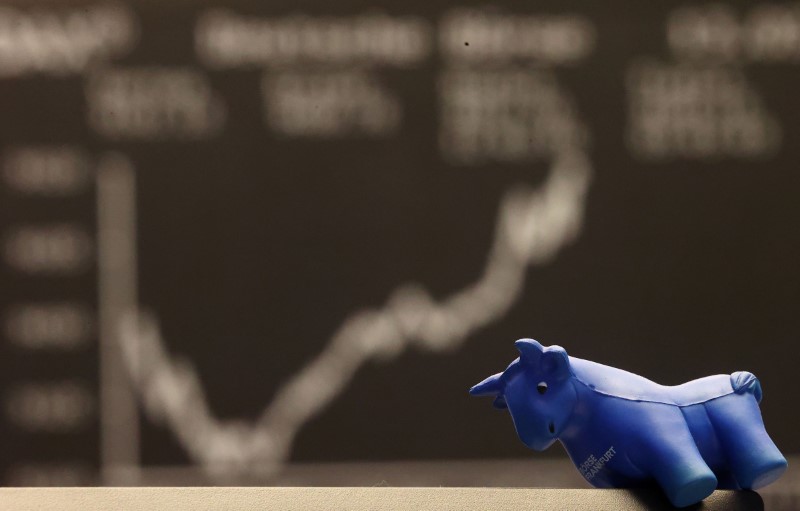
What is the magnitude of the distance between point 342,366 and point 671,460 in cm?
104

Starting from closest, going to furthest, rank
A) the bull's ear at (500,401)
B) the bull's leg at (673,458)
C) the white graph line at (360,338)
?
the bull's leg at (673,458), the bull's ear at (500,401), the white graph line at (360,338)

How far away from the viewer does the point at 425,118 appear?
1.85m

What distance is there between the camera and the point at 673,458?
2.82 ft

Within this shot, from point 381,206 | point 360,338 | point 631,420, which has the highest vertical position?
point 631,420

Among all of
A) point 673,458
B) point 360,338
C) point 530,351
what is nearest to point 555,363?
point 530,351

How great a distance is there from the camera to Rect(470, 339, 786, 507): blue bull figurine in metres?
0.88

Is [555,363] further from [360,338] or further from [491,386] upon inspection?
[360,338]

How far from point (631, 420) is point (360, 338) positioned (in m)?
0.99

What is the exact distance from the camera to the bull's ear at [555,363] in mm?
899

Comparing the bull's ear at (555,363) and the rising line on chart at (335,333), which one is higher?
the bull's ear at (555,363)

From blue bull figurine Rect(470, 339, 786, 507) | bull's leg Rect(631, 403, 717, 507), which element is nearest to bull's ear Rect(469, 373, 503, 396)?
blue bull figurine Rect(470, 339, 786, 507)

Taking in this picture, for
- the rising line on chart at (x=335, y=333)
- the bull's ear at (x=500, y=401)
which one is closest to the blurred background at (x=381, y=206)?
the rising line on chart at (x=335, y=333)

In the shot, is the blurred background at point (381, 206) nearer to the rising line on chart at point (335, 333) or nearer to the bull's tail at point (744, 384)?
the rising line on chart at point (335, 333)

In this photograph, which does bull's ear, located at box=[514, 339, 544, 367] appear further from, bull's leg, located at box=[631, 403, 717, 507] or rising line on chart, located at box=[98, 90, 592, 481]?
rising line on chart, located at box=[98, 90, 592, 481]
